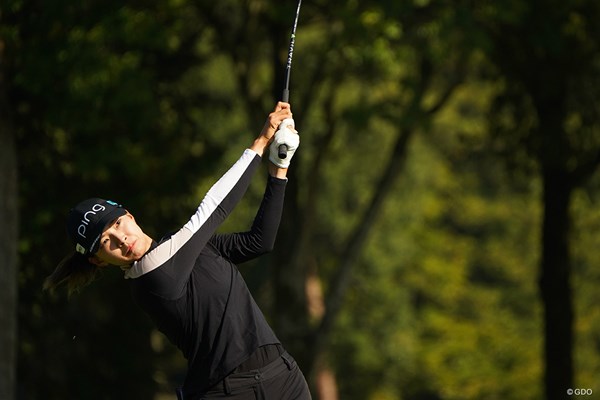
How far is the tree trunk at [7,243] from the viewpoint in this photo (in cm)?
1230

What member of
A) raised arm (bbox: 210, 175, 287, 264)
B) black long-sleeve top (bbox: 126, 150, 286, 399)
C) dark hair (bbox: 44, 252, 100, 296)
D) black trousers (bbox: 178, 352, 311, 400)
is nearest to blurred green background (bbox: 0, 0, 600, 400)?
dark hair (bbox: 44, 252, 100, 296)

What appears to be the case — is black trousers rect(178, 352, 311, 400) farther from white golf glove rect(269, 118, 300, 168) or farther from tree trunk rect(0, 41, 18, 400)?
tree trunk rect(0, 41, 18, 400)

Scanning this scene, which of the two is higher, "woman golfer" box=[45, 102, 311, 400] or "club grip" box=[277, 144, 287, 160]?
"club grip" box=[277, 144, 287, 160]

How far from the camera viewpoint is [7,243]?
1241cm

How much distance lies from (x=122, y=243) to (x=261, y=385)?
879 mm

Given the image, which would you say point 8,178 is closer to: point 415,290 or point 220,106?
point 220,106

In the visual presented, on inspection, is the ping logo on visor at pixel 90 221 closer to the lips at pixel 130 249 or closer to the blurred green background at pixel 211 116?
the lips at pixel 130 249

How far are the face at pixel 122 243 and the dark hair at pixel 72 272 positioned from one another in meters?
0.25

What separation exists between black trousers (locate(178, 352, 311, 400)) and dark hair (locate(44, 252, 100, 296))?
767 mm

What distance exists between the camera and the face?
5.23 meters

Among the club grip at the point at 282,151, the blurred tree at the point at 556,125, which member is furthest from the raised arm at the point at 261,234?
the blurred tree at the point at 556,125

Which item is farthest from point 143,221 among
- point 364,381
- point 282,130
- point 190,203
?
point 364,381

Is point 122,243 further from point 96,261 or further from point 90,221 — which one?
point 96,261

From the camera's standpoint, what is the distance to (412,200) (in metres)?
37.3
